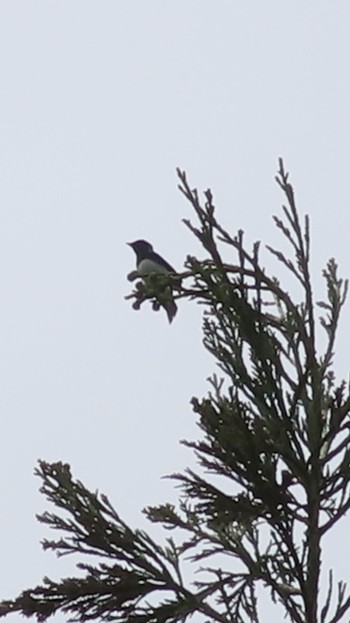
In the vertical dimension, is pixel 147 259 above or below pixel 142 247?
below

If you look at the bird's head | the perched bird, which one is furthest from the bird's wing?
the bird's head

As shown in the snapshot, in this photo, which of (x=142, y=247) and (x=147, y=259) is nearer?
(x=147, y=259)

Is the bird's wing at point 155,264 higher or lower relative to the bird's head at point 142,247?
lower

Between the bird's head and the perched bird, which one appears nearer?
the perched bird

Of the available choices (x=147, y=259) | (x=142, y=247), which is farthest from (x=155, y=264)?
(x=142, y=247)

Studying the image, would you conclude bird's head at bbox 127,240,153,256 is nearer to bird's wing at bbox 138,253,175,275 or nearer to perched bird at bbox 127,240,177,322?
perched bird at bbox 127,240,177,322

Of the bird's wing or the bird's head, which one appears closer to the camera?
the bird's wing

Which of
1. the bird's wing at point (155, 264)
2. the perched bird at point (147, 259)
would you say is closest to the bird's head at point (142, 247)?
the perched bird at point (147, 259)

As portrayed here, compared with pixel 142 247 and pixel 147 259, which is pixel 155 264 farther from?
pixel 142 247

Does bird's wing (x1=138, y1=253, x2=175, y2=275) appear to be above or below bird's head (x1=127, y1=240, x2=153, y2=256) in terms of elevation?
below

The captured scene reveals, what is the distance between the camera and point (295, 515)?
753 centimetres

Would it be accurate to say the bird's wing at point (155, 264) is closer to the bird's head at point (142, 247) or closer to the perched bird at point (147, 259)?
the perched bird at point (147, 259)

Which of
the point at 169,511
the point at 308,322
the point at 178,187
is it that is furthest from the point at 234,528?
the point at 178,187

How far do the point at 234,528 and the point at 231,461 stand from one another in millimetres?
847
